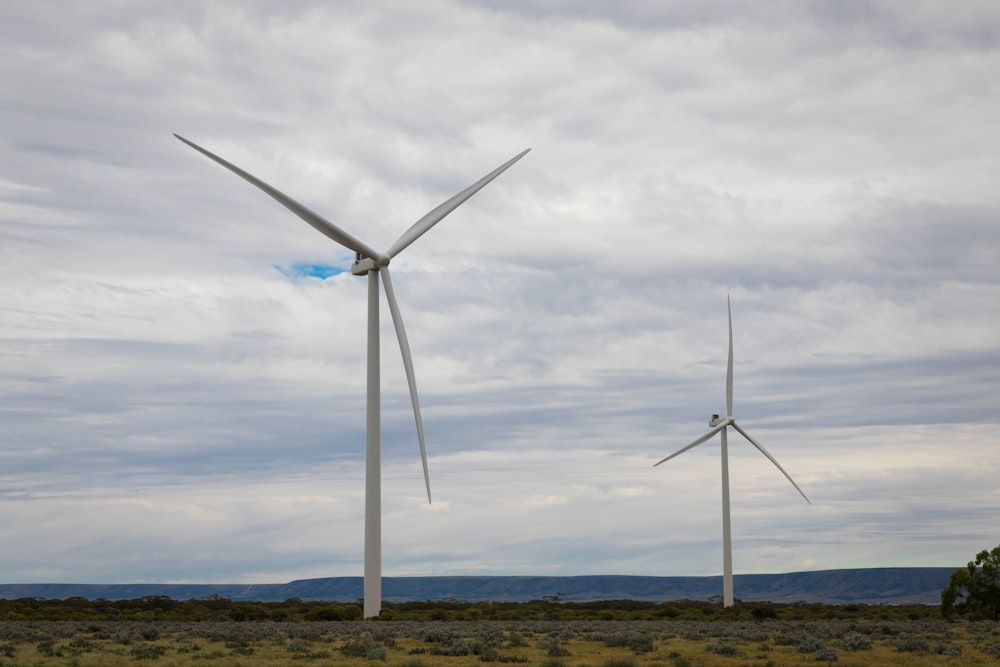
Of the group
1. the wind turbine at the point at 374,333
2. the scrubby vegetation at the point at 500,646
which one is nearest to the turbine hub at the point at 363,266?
the wind turbine at the point at 374,333

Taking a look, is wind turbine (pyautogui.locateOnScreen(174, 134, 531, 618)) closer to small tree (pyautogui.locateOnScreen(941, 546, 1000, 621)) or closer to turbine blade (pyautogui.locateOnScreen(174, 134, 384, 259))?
turbine blade (pyautogui.locateOnScreen(174, 134, 384, 259))

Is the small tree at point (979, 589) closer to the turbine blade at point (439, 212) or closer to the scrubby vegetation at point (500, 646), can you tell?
the scrubby vegetation at point (500, 646)

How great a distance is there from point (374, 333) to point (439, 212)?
8674 millimetres

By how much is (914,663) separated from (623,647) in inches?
467

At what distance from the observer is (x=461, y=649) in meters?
39.9

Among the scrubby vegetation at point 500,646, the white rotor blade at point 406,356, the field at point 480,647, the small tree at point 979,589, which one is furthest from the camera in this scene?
the small tree at point 979,589

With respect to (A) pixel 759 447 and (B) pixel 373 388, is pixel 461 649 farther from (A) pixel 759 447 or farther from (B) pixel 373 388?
(A) pixel 759 447

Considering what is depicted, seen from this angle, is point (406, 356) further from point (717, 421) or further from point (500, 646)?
point (717, 421)

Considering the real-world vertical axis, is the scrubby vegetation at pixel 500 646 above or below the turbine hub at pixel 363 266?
below

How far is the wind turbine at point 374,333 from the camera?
184 feet

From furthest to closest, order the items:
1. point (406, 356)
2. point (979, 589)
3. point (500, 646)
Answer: point (979, 589)
point (406, 356)
point (500, 646)

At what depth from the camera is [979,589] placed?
7669 centimetres

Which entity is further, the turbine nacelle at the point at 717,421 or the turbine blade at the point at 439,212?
the turbine nacelle at the point at 717,421

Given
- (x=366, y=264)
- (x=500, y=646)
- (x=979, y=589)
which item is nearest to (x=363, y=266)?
(x=366, y=264)
